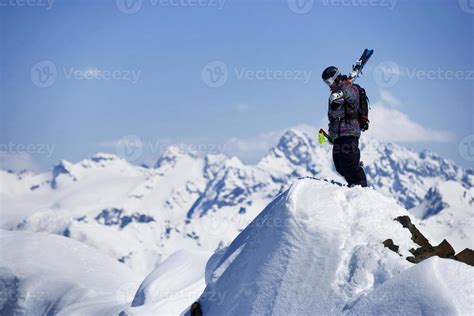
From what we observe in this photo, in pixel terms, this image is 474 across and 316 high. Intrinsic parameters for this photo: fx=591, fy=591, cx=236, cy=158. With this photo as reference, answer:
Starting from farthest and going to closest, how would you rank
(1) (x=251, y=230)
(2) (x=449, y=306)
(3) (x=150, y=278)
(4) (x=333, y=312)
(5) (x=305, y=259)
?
(3) (x=150, y=278), (1) (x=251, y=230), (5) (x=305, y=259), (4) (x=333, y=312), (2) (x=449, y=306)

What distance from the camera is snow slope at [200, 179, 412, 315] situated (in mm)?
10102

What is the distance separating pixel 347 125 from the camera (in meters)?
13.0

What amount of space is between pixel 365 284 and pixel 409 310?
122 centimetres

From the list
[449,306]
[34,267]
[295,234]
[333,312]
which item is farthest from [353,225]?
[34,267]

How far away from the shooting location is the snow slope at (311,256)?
10.1m

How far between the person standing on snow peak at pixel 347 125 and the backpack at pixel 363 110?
0.10 m

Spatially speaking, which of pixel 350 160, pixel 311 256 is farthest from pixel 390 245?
pixel 350 160

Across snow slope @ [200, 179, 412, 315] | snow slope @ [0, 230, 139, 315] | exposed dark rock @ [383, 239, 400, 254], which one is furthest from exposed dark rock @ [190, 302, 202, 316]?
snow slope @ [0, 230, 139, 315]

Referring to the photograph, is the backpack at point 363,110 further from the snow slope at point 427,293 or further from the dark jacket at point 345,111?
the snow slope at point 427,293

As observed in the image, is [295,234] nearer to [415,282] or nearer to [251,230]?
[251,230]

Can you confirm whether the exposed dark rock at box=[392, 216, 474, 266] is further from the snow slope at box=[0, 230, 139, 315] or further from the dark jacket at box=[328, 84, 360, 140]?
the snow slope at box=[0, 230, 139, 315]

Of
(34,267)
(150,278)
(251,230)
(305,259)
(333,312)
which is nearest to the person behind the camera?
(333,312)

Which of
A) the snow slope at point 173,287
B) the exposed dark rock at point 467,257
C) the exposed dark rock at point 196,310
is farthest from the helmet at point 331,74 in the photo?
the snow slope at point 173,287

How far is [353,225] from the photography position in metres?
11.1
